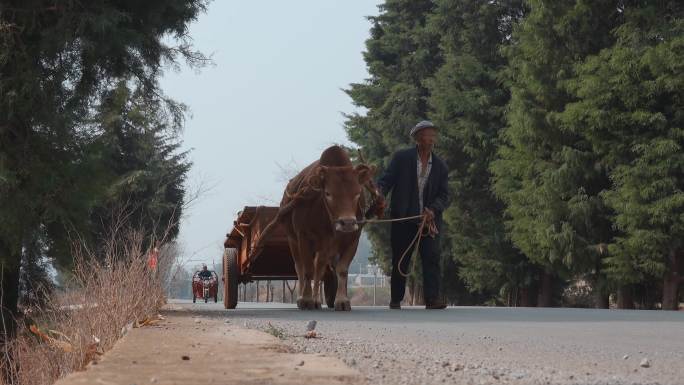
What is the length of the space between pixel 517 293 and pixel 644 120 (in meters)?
11.3

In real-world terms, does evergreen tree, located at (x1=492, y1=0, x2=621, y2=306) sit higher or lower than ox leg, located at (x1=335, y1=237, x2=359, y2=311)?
higher

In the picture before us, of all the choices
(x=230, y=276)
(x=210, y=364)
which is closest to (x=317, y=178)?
(x=230, y=276)

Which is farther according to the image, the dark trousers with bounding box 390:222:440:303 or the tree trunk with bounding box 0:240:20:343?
the tree trunk with bounding box 0:240:20:343

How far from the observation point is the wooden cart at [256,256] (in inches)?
559

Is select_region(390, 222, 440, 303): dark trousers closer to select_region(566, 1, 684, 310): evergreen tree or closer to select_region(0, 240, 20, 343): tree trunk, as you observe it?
select_region(0, 240, 20, 343): tree trunk

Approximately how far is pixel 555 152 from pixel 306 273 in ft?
49.2

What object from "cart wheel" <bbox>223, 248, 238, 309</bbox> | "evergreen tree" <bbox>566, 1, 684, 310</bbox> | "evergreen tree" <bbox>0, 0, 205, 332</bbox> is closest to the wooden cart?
"cart wheel" <bbox>223, 248, 238, 309</bbox>

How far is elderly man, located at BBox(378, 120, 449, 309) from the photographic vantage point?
14.1m

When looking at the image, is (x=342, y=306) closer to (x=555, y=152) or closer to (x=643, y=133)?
(x=643, y=133)

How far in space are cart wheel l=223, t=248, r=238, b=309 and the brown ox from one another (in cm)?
217

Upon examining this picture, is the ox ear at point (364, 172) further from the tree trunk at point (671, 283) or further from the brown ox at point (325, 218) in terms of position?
the tree trunk at point (671, 283)

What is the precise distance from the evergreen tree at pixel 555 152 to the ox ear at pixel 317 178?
14.2m

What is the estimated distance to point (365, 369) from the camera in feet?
17.3

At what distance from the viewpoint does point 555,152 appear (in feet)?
87.9
